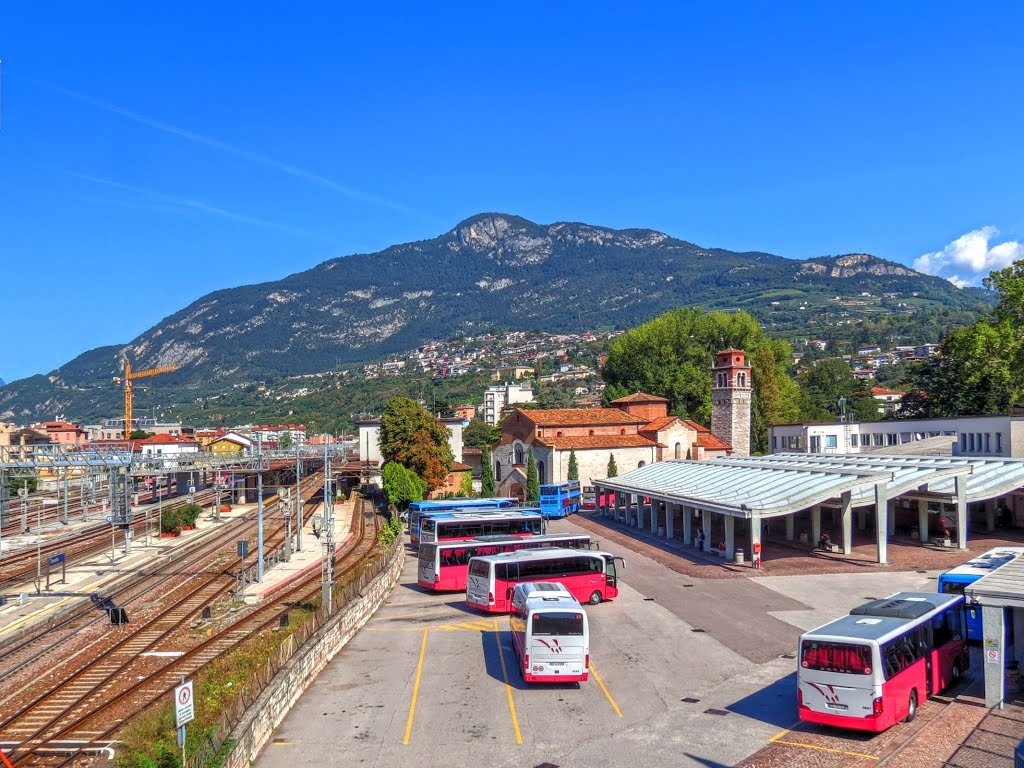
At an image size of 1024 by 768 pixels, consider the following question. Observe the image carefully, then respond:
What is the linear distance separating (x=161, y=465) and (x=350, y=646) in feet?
140

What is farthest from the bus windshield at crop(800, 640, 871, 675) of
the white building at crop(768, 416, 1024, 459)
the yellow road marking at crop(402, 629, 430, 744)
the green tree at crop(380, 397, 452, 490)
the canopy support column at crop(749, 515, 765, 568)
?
the green tree at crop(380, 397, 452, 490)

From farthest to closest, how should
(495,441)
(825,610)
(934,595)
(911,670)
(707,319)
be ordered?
1. (707,319)
2. (495,441)
3. (825,610)
4. (934,595)
5. (911,670)

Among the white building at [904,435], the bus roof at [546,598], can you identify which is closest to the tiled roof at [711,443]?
the white building at [904,435]

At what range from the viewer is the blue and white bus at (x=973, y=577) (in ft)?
65.3

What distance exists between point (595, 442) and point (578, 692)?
163ft

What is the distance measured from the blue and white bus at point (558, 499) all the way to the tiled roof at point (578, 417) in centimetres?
989

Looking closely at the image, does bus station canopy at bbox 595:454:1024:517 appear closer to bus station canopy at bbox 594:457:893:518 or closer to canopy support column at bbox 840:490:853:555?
bus station canopy at bbox 594:457:893:518

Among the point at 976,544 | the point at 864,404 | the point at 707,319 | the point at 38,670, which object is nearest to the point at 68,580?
the point at 38,670

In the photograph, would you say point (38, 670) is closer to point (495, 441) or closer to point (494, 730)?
point (494, 730)

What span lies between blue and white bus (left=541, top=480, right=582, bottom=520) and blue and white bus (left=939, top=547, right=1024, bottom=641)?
114 ft

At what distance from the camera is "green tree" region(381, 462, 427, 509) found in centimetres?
5903

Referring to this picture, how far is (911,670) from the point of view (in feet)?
Result: 53.8

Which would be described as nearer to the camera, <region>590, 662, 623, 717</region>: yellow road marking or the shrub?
<region>590, 662, 623, 717</region>: yellow road marking

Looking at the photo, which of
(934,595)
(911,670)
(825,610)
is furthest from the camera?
(825,610)
